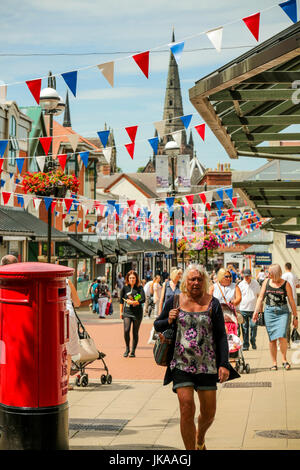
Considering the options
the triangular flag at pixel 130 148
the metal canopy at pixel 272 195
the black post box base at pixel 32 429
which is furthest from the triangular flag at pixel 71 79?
the black post box base at pixel 32 429

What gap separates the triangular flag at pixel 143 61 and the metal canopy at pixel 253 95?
6.23ft

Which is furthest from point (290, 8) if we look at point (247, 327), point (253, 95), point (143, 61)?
point (247, 327)

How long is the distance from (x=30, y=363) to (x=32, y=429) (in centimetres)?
50

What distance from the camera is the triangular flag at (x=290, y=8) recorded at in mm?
7895

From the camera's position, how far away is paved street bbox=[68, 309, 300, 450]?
6.97m

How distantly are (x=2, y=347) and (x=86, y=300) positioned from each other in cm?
3417

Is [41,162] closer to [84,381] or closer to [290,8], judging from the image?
[84,381]

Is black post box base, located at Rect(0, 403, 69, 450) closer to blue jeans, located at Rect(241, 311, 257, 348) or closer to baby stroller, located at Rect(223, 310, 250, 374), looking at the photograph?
baby stroller, located at Rect(223, 310, 250, 374)

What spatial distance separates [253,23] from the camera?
28.0 ft

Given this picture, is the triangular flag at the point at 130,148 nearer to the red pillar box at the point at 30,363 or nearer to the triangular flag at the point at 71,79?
the triangular flag at the point at 71,79

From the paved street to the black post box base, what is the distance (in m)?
0.88

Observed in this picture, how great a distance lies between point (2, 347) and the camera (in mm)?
6031

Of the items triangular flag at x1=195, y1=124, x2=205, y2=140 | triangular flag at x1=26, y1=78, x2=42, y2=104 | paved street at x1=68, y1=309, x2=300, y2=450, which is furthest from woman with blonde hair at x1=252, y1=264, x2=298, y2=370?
triangular flag at x1=26, y1=78, x2=42, y2=104
